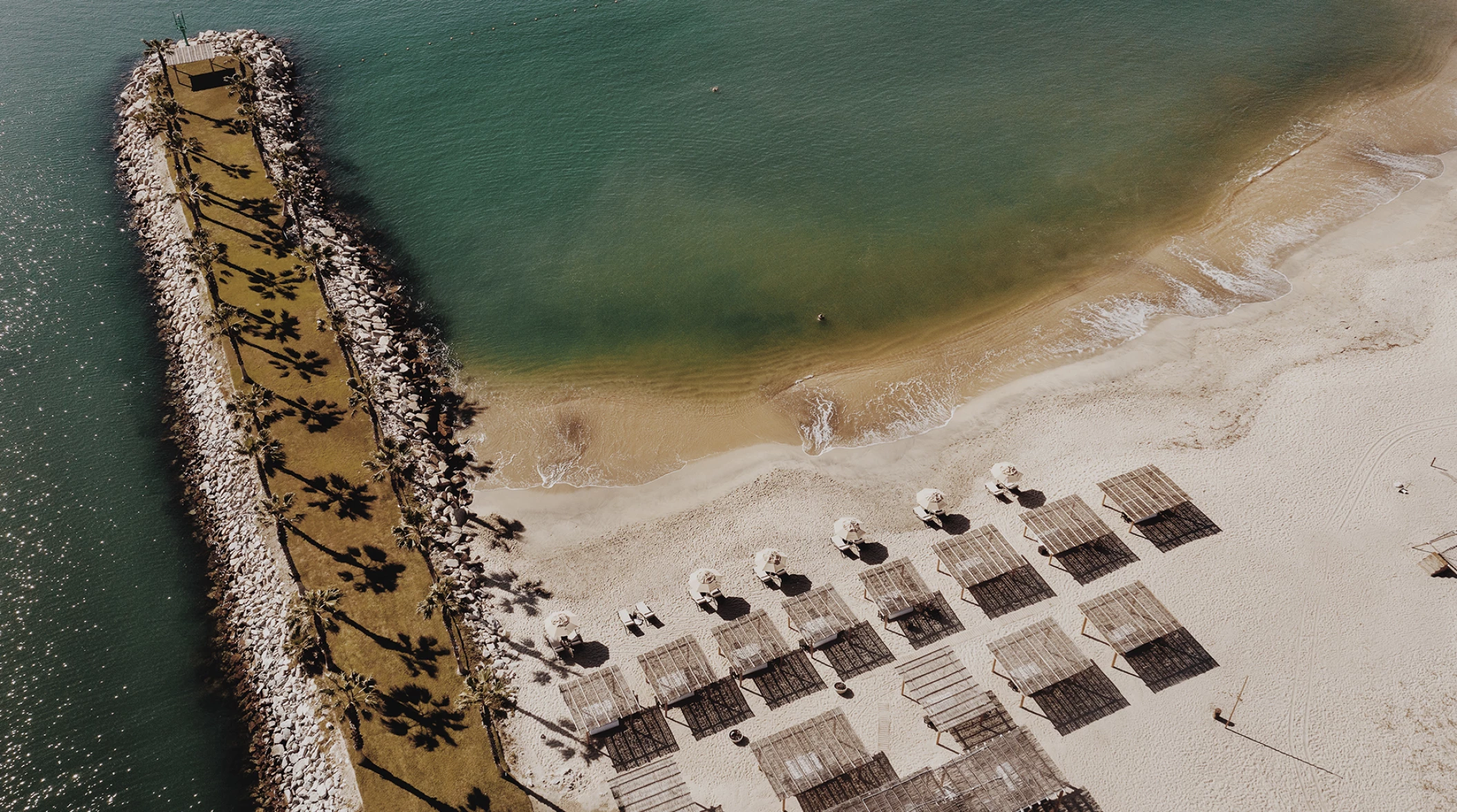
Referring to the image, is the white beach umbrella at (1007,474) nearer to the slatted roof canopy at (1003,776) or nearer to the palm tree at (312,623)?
the slatted roof canopy at (1003,776)

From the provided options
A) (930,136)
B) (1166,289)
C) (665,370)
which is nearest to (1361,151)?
(1166,289)

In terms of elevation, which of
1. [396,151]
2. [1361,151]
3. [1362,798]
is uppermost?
[396,151]

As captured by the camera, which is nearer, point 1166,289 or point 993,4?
point 1166,289

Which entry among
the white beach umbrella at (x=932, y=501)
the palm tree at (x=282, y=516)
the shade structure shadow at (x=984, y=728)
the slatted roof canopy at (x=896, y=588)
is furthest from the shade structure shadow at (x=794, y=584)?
the palm tree at (x=282, y=516)

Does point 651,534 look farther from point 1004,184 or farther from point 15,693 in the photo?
point 1004,184

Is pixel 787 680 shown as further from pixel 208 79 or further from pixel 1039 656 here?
pixel 208 79

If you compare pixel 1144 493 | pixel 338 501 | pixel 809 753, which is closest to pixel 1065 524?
pixel 1144 493

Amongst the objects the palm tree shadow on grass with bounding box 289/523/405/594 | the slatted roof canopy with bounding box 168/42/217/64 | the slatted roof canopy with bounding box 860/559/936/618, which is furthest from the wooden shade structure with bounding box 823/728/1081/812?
the slatted roof canopy with bounding box 168/42/217/64
